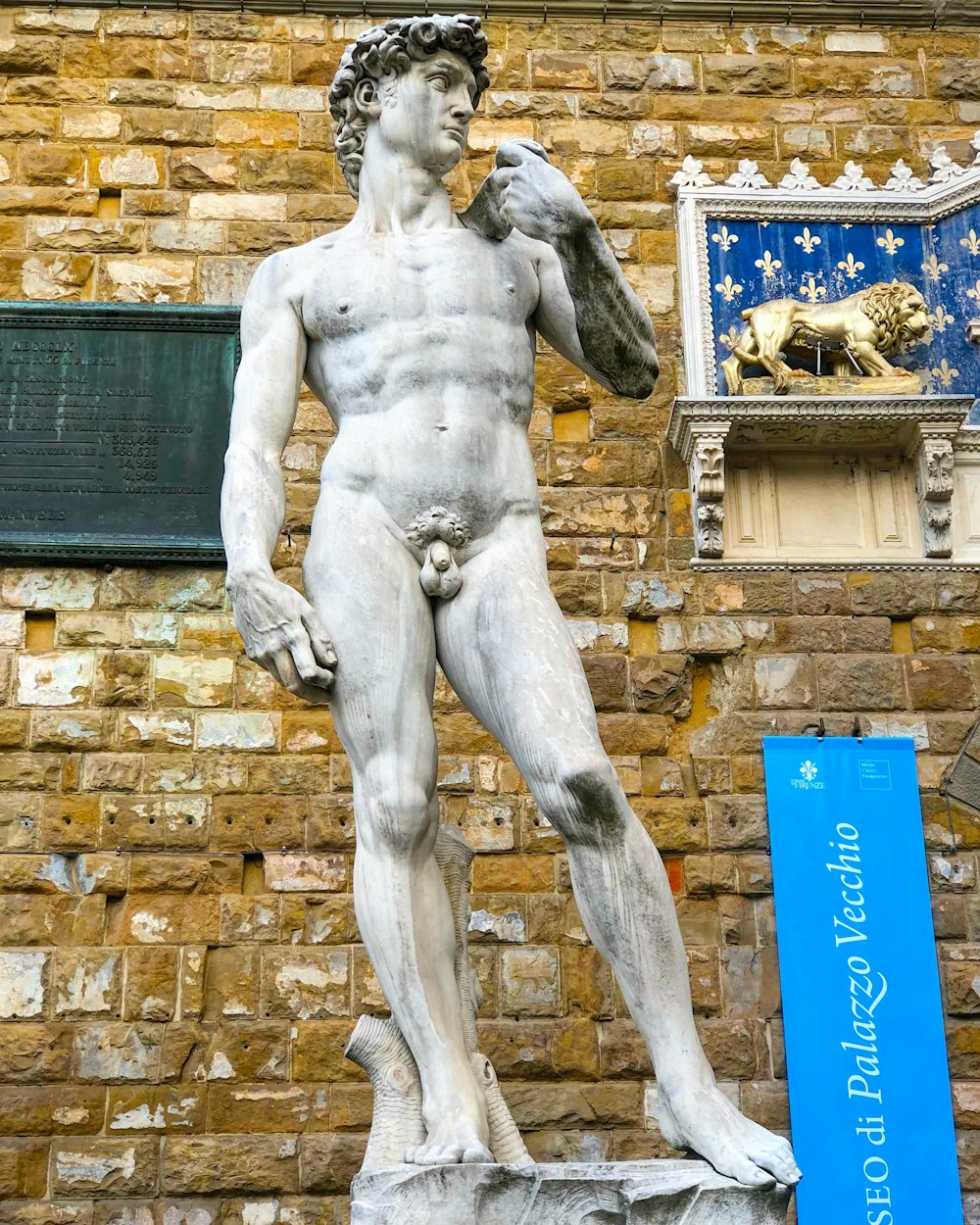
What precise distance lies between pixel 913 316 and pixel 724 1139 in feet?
15.8

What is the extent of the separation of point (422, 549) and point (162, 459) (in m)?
3.52

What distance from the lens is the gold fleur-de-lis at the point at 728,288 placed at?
24.7ft

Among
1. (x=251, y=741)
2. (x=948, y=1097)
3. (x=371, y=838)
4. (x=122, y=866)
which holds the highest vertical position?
(x=251, y=741)

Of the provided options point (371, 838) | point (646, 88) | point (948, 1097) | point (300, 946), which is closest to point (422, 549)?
point (371, 838)

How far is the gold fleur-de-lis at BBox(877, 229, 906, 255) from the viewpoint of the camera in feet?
25.1

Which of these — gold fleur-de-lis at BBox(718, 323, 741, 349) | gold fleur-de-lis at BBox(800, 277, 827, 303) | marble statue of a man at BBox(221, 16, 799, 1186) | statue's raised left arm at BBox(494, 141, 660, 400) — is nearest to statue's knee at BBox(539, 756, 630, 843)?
marble statue of a man at BBox(221, 16, 799, 1186)

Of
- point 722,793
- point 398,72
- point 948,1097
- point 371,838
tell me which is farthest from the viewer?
point 722,793

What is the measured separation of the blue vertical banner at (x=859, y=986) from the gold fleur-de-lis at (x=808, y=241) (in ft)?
7.07

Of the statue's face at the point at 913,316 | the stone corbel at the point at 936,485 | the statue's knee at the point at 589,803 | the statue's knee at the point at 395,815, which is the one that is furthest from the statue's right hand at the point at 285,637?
the statue's face at the point at 913,316

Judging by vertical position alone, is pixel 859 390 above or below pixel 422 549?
above

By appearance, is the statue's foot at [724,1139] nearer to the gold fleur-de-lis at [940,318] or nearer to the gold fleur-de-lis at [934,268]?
the gold fleur-de-lis at [940,318]

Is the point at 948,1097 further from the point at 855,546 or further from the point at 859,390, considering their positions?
the point at 859,390

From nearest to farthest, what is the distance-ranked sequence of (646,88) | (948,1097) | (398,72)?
1. (398,72)
2. (948,1097)
3. (646,88)

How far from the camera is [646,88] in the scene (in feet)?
25.9
